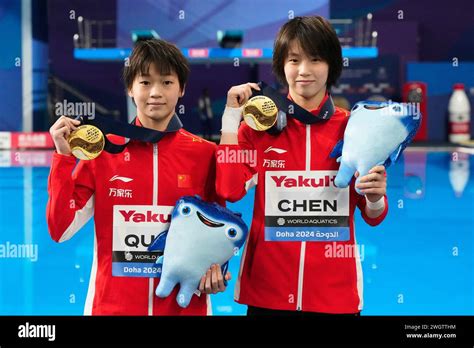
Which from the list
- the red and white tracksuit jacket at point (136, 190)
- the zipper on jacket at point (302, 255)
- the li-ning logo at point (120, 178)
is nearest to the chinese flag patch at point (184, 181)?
the red and white tracksuit jacket at point (136, 190)

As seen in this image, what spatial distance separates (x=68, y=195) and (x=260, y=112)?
0.43 meters

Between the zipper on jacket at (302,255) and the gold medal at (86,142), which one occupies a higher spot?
the gold medal at (86,142)

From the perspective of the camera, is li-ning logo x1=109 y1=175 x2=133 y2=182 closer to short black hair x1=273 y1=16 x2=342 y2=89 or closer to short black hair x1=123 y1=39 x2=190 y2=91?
short black hair x1=123 y1=39 x2=190 y2=91

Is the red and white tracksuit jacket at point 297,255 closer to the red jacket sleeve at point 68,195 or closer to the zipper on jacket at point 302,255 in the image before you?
the zipper on jacket at point 302,255

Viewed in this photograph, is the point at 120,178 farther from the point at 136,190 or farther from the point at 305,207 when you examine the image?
the point at 305,207

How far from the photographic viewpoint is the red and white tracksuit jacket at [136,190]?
1484mm

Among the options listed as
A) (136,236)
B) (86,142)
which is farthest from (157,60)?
(136,236)

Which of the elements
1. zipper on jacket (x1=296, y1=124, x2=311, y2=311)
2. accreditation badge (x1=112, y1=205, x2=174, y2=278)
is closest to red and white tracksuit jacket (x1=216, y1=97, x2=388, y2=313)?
zipper on jacket (x1=296, y1=124, x2=311, y2=311)

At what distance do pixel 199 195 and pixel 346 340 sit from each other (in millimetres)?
449

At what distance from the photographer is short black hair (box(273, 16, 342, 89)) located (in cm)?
153

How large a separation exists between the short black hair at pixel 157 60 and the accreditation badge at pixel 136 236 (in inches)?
10.8

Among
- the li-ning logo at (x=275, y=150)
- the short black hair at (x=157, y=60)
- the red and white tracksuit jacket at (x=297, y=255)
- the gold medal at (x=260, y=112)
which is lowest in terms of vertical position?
the red and white tracksuit jacket at (x=297, y=255)

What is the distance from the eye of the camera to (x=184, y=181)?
58.4 inches

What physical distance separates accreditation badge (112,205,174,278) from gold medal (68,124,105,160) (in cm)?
14
